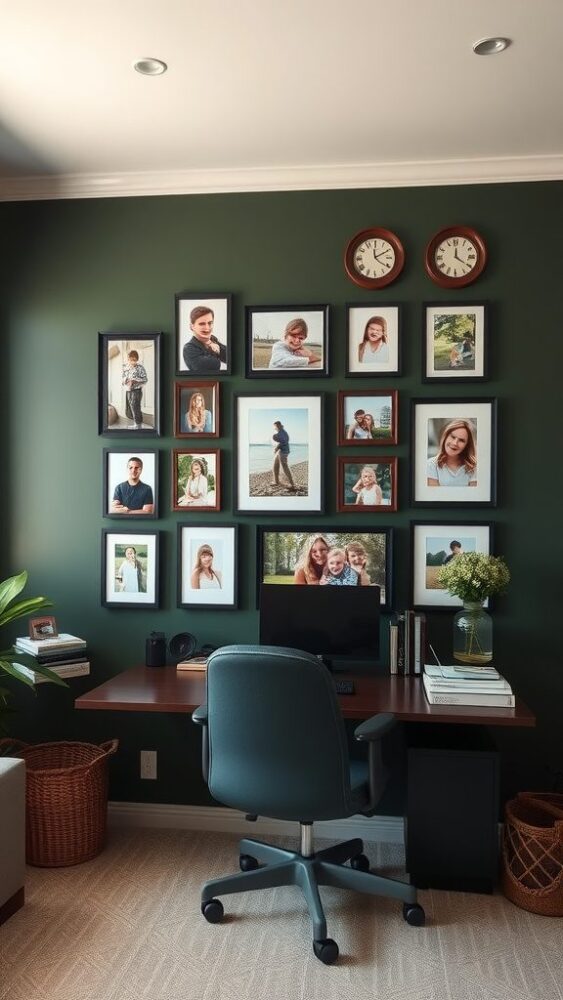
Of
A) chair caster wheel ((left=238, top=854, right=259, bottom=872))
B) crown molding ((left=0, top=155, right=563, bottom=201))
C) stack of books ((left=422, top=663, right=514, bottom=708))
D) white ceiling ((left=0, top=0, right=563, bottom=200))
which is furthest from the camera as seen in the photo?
crown molding ((left=0, top=155, right=563, bottom=201))

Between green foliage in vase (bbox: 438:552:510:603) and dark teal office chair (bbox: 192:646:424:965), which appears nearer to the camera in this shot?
dark teal office chair (bbox: 192:646:424:965)

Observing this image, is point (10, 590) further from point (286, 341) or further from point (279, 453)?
point (286, 341)

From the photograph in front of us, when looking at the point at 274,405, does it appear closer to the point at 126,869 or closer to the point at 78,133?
the point at 78,133

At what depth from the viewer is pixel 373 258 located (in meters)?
3.33

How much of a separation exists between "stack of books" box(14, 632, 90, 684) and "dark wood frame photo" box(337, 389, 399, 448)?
1376mm

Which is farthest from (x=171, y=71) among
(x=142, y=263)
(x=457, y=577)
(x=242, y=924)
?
(x=242, y=924)

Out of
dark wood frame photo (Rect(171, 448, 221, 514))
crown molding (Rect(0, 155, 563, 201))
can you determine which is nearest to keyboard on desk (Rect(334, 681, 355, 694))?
dark wood frame photo (Rect(171, 448, 221, 514))

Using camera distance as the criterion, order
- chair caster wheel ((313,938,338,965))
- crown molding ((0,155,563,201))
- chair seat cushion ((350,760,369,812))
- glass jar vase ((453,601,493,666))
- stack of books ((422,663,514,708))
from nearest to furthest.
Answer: chair caster wheel ((313,938,338,965)) < chair seat cushion ((350,760,369,812)) < stack of books ((422,663,514,708)) < glass jar vase ((453,601,493,666)) < crown molding ((0,155,563,201))

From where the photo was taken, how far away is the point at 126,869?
9.98ft

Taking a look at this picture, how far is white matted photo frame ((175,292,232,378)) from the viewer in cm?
342

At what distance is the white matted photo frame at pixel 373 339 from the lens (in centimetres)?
332

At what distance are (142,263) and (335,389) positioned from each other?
39.3 inches

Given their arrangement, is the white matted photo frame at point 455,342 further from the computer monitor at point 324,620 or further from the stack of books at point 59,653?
the stack of books at point 59,653

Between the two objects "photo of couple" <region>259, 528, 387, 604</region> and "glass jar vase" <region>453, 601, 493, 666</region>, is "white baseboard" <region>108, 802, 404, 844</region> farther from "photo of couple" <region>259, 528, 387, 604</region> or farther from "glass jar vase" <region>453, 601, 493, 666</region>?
"photo of couple" <region>259, 528, 387, 604</region>
